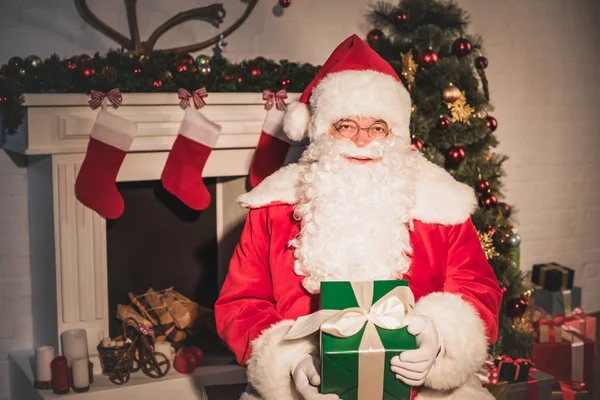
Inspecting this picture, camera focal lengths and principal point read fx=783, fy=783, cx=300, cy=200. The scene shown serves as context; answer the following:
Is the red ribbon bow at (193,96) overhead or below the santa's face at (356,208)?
overhead

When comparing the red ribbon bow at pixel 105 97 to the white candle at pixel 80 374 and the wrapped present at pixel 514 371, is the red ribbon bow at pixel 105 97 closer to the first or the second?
the white candle at pixel 80 374

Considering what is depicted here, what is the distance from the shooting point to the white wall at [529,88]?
3369 mm

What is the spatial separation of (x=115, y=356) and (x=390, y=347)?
1518 mm

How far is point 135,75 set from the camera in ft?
9.86

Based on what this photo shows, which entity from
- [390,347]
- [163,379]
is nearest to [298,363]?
[390,347]

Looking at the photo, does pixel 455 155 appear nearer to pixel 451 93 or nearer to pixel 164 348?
pixel 451 93

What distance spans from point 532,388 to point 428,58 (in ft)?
4.75

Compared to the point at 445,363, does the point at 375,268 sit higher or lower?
higher

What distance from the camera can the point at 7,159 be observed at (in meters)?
3.16

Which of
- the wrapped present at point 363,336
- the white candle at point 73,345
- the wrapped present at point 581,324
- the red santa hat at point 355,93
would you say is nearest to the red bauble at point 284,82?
the red santa hat at point 355,93

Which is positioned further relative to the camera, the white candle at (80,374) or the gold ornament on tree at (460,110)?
the gold ornament on tree at (460,110)

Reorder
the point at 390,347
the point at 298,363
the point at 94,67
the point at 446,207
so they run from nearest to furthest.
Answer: the point at 390,347, the point at 298,363, the point at 446,207, the point at 94,67

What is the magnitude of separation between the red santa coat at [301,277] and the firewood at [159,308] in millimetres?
1023

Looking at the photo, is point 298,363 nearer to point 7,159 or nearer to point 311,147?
point 311,147
